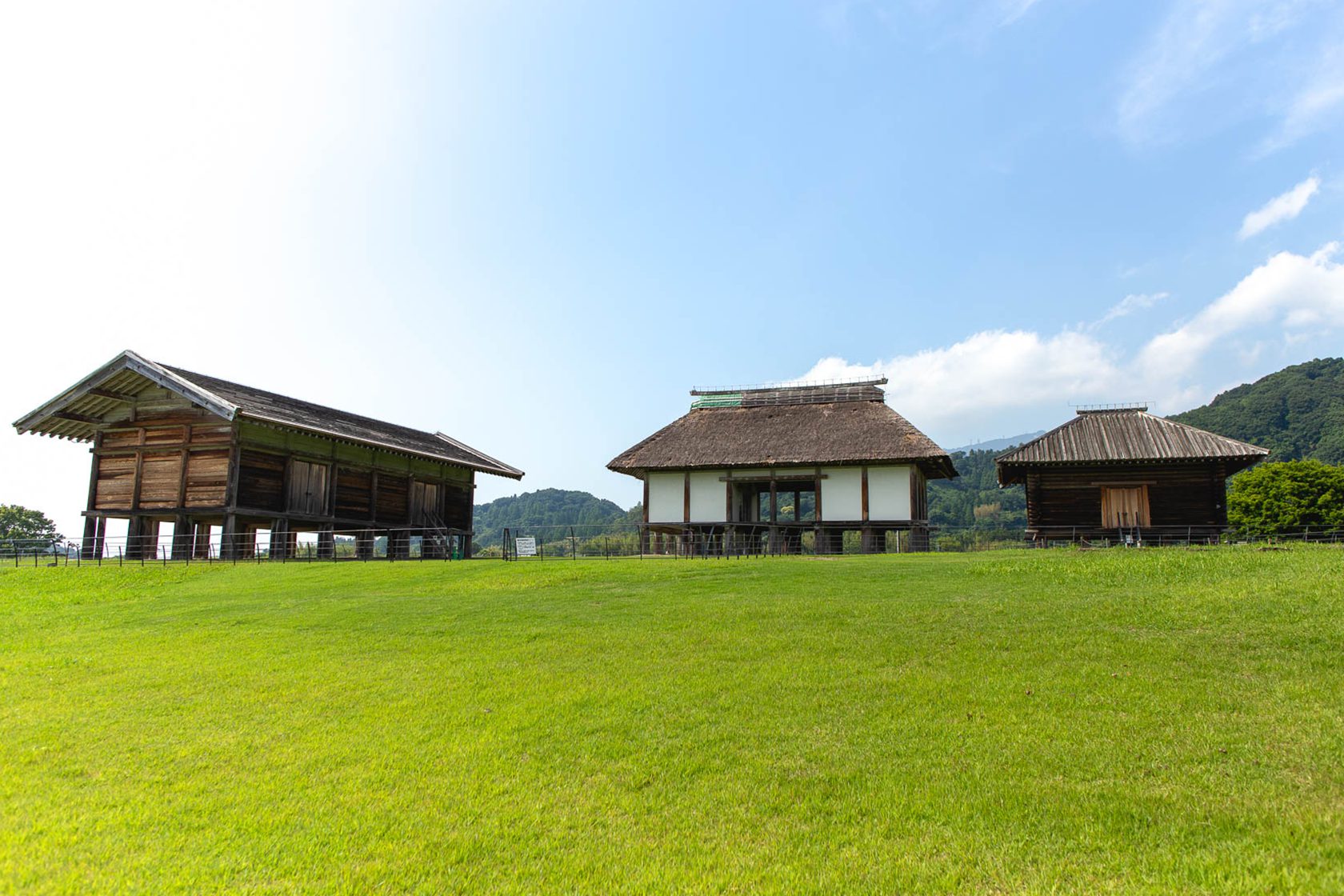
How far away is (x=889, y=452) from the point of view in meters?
28.1

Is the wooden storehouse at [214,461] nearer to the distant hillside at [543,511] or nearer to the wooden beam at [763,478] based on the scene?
the wooden beam at [763,478]

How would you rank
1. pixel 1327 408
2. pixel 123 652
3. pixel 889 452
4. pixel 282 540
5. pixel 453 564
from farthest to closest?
pixel 1327 408
pixel 889 452
pixel 282 540
pixel 453 564
pixel 123 652

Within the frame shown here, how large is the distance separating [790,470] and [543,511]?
55.1m

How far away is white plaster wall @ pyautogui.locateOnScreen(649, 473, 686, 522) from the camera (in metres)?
31.3

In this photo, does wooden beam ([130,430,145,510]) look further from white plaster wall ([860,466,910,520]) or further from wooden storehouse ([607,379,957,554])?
white plaster wall ([860,466,910,520])

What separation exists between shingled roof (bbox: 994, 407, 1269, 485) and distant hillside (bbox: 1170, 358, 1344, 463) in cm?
2173

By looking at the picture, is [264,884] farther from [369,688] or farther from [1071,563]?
[1071,563]

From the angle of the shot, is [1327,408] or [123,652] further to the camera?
A: [1327,408]

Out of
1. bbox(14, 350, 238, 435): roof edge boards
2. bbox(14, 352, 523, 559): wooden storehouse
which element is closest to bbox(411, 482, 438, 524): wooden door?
bbox(14, 352, 523, 559): wooden storehouse

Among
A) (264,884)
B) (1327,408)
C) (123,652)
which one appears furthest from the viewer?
(1327,408)

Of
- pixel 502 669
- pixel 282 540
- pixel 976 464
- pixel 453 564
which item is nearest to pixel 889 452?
pixel 453 564

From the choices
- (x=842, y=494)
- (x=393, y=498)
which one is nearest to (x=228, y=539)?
(x=393, y=498)

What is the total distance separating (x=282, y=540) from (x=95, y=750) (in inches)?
787

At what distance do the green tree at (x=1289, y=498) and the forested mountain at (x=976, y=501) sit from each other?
18379 millimetres
